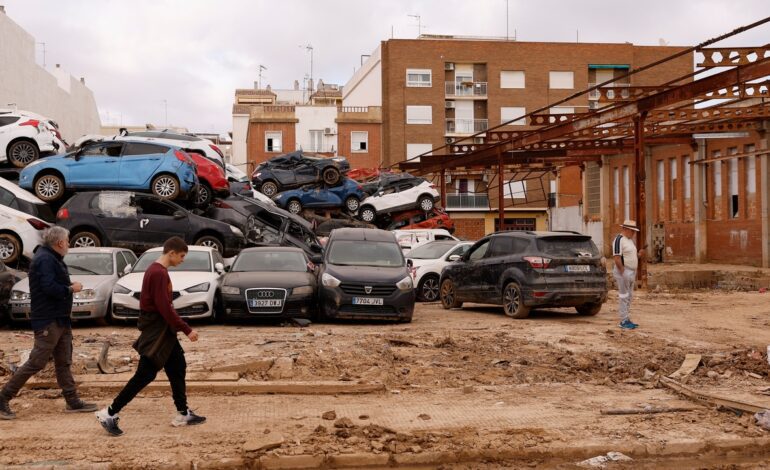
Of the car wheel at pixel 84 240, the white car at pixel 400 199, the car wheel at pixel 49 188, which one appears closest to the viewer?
the car wheel at pixel 84 240

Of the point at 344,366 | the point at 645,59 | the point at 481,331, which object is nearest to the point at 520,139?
the point at 481,331

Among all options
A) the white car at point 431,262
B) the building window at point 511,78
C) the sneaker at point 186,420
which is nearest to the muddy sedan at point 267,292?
the white car at point 431,262

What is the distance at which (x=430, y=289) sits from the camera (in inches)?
844

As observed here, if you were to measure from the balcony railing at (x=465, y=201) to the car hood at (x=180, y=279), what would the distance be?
5252cm

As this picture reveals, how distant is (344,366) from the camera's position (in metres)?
10.3

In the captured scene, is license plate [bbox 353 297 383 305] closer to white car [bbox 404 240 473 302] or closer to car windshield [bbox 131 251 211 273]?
car windshield [bbox 131 251 211 273]

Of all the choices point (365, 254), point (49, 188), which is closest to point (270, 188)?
point (49, 188)

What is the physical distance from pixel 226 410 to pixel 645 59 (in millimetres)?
69530

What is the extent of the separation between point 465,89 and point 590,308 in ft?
178

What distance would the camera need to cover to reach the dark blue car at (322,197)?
1161 inches

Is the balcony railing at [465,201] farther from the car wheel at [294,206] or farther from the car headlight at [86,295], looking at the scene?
the car headlight at [86,295]

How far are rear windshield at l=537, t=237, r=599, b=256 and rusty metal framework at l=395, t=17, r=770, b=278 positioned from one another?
5.19 meters

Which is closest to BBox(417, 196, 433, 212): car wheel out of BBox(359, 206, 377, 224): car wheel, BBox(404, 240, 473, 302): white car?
BBox(359, 206, 377, 224): car wheel

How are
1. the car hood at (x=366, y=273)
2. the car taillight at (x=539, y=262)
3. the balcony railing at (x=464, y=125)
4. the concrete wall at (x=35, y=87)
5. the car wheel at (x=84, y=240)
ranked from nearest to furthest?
the car hood at (x=366, y=273), the car taillight at (x=539, y=262), the car wheel at (x=84, y=240), the concrete wall at (x=35, y=87), the balcony railing at (x=464, y=125)
